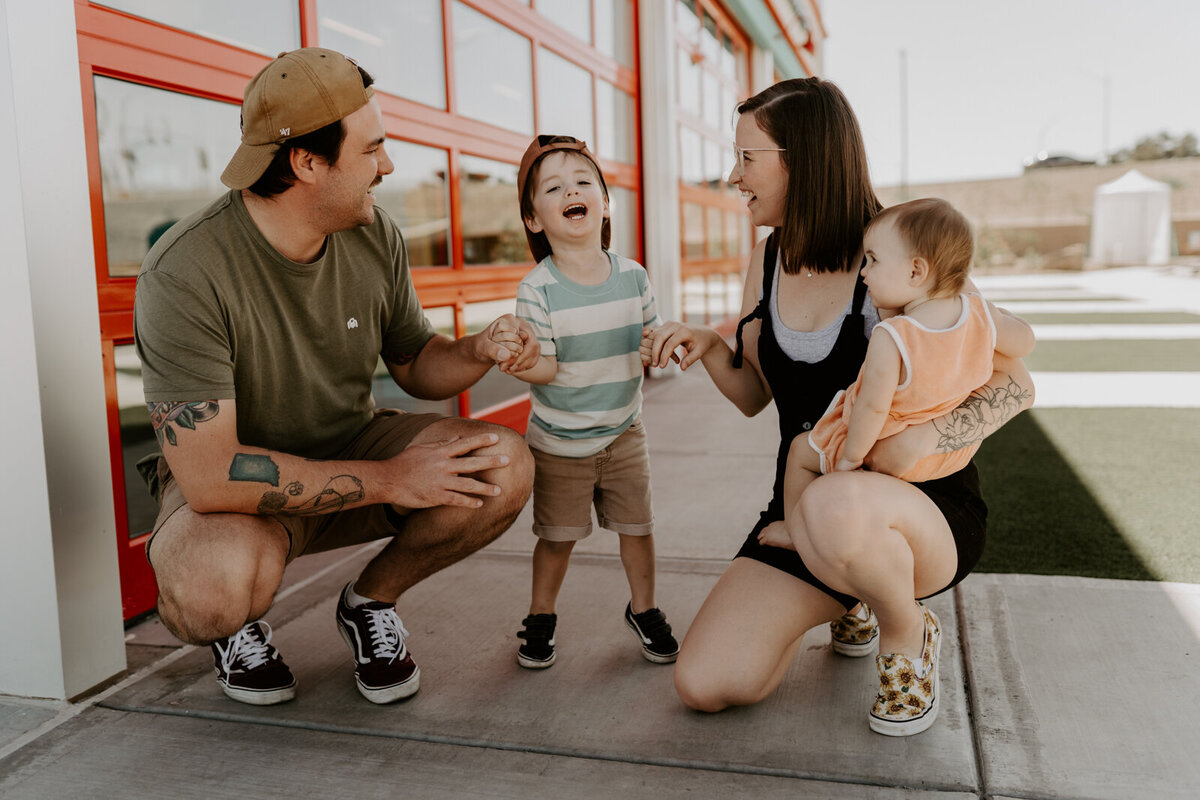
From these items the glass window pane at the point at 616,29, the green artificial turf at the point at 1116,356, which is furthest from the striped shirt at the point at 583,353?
the green artificial turf at the point at 1116,356

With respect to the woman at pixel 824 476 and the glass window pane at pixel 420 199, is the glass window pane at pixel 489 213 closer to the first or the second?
the glass window pane at pixel 420 199

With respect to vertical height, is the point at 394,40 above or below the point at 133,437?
above

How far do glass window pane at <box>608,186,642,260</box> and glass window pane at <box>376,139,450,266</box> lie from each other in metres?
2.73

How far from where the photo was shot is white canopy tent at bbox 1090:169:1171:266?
28.9m

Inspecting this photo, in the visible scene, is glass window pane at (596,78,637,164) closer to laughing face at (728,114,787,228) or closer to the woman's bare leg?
laughing face at (728,114,787,228)

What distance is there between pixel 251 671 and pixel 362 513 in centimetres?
45

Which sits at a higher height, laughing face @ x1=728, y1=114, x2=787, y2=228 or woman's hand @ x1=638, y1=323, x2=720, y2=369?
laughing face @ x1=728, y1=114, x2=787, y2=228

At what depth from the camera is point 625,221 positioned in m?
7.42

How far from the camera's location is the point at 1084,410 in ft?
19.0

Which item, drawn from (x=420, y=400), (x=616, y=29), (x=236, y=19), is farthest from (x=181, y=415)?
(x=616, y=29)

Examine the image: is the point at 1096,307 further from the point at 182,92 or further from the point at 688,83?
the point at 182,92

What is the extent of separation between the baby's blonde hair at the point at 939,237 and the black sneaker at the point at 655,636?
109 cm

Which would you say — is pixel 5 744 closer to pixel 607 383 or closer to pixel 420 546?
pixel 420 546

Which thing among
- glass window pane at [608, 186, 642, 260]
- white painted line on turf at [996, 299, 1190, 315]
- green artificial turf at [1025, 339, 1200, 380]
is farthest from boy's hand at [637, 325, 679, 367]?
white painted line on turf at [996, 299, 1190, 315]
